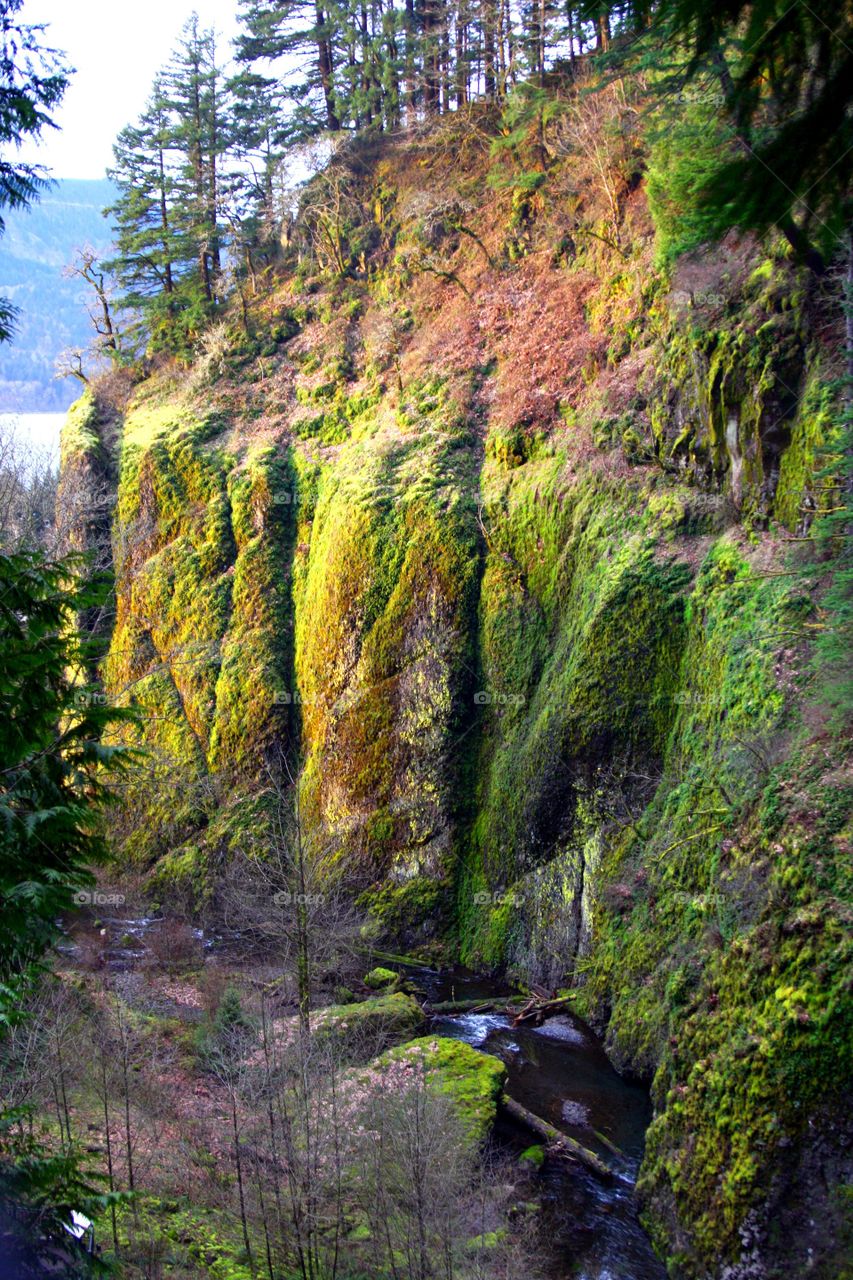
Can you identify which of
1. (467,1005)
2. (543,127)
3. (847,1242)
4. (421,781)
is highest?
(543,127)

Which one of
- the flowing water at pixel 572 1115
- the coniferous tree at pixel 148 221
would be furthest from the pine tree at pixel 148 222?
the flowing water at pixel 572 1115

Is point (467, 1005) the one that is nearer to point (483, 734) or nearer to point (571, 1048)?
point (571, 1048)

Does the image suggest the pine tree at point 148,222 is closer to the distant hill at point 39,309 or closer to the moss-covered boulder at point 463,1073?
the moss-covered boulder at point 463,1073

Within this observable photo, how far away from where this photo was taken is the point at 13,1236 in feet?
15.1

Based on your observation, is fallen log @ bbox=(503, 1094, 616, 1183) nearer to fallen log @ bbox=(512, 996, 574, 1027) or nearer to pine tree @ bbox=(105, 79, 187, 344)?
fallen log @ bbox=(512, 996, 574, 1027)

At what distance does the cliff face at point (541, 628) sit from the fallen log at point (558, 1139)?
122 centimetres

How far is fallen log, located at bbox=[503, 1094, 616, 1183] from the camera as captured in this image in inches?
543

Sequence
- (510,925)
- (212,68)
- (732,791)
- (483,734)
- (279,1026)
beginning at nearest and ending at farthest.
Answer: (732,791), (279,1026), (510,925), (483,734), (212,68)

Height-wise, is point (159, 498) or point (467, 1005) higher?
point (159, 498)

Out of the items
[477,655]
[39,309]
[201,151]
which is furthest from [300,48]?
[39,309]

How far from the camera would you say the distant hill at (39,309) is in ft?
429

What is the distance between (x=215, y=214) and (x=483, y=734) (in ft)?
89.7

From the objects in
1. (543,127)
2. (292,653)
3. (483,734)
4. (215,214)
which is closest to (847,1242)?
(483,734)

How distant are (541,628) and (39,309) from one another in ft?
539
